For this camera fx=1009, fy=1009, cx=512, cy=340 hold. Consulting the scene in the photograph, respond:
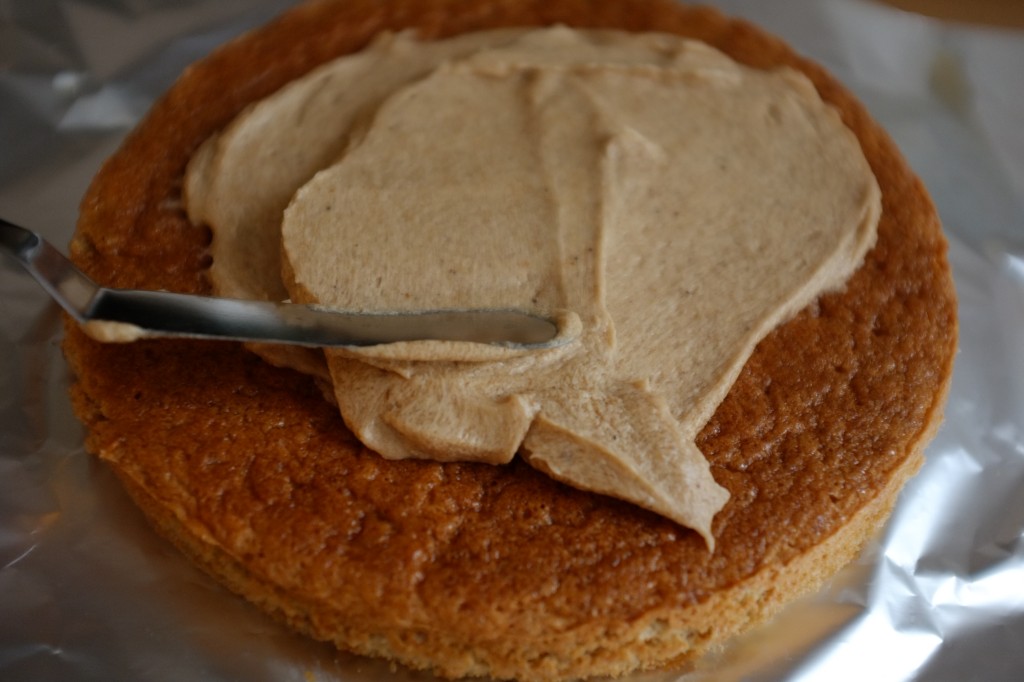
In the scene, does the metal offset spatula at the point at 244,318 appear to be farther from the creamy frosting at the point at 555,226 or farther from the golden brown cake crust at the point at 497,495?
the golden brown cake crust at the point at 497,495

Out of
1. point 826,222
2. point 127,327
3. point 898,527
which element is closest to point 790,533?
point 898,527

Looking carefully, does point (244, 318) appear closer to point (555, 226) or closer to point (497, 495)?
point (497, 495)

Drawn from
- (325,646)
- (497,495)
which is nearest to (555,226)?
(497,495)

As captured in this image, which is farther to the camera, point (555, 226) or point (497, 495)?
point (555, 226)

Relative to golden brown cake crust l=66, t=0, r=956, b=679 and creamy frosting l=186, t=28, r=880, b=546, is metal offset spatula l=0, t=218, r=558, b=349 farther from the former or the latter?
golden brown cake crust l=66, t=0, r=956, b=679

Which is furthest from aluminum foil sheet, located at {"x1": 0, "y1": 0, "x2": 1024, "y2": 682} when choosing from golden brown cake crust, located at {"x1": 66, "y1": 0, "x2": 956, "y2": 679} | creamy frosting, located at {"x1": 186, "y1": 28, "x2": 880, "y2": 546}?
creamy frosting, located at {"x1": 186, "y1": 28, "x2": 880, "y2": 546}

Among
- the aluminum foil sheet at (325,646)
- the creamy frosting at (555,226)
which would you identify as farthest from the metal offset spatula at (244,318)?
the aluminum foil sheet at (325,646)

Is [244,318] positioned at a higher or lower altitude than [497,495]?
higher
